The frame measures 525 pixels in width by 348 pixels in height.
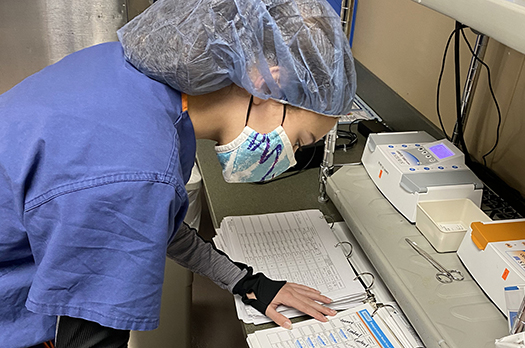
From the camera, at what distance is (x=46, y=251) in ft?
2.06

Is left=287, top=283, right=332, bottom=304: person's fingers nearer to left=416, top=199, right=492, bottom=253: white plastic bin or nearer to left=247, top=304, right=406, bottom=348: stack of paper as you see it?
left=247, top=304, right=406, bottom=348: stack of paper

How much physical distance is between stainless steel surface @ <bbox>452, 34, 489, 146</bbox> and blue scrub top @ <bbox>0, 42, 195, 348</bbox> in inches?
37.9

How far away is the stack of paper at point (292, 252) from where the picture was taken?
40.2 inches

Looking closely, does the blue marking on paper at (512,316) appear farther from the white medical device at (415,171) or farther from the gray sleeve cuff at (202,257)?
the gray sleeve cuff at (202,257)

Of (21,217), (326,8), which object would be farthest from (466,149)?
(21,217)

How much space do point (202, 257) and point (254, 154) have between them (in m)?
0.35

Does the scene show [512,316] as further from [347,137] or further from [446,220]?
[347,137]

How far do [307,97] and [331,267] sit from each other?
0.48 m

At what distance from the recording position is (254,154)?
2.77 feet

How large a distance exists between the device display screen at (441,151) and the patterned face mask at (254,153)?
0.52m

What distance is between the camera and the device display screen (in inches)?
47.7

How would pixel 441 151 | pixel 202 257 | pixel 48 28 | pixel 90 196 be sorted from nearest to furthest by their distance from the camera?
pixel 90 196
pixel 202 257
pixel 441 151
pixel 48 28

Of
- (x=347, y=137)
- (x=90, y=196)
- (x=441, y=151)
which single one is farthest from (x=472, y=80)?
(x=90, y=196)

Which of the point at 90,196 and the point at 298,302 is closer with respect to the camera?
the point at 90,196
